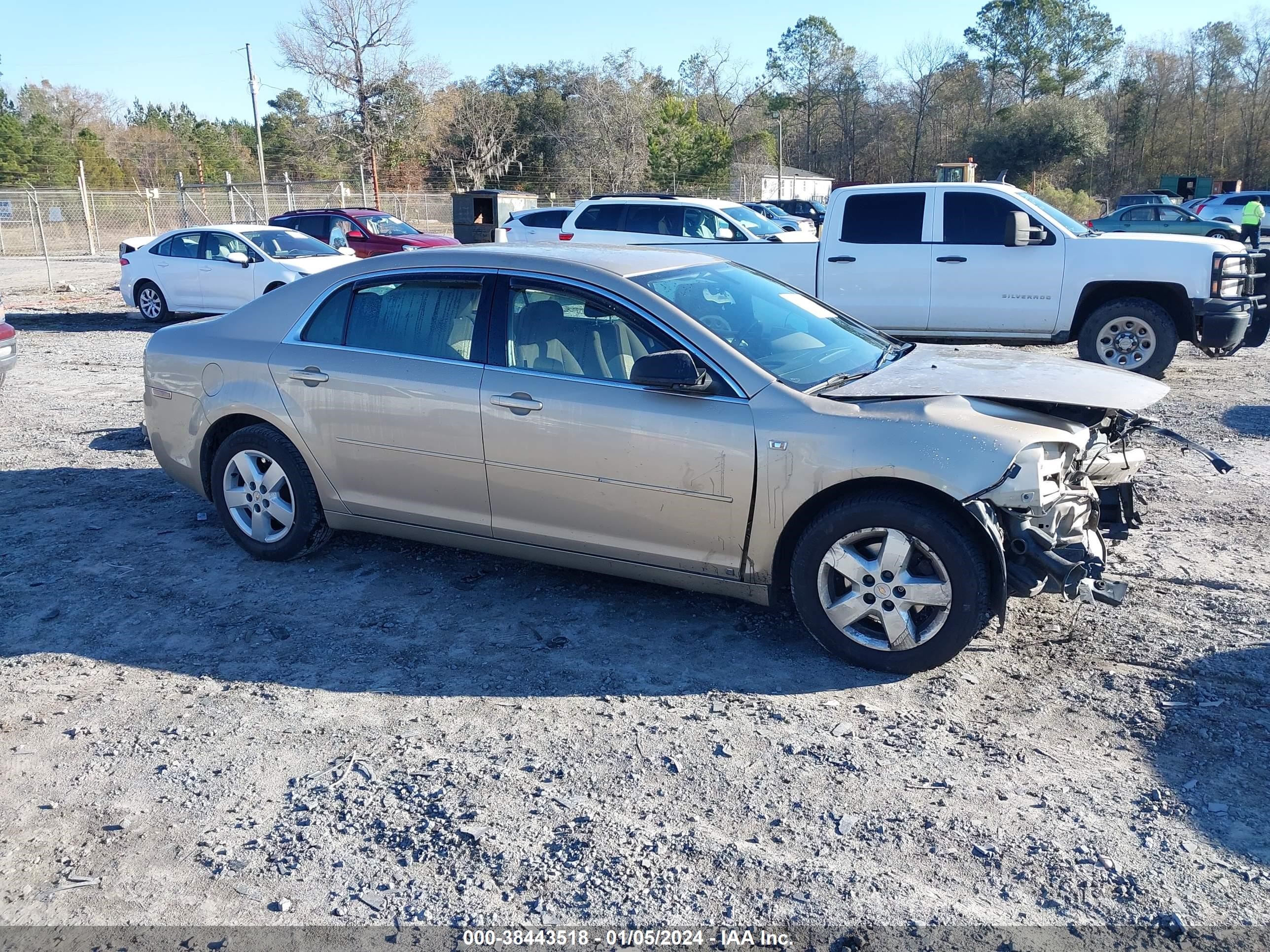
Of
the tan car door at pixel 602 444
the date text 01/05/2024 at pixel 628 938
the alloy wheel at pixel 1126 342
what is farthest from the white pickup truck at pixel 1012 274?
the date text 01/05/2024 at pixel 628 938

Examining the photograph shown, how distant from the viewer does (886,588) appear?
409 cm

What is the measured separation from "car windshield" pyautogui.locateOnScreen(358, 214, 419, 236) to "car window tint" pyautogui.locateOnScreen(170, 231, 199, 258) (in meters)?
5.11

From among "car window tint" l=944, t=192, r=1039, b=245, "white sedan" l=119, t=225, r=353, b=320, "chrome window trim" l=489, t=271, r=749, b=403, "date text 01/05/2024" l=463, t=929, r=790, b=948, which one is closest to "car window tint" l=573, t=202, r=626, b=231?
"white sedan" l=119, t=225, r=353, b=320

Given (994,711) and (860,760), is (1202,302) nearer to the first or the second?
(994,711)

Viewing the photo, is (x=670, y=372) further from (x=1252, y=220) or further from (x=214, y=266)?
(x=1252, y=220)

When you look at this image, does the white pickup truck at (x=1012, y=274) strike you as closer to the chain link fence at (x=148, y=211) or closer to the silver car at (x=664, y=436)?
the silver car at (x=664, y=436)

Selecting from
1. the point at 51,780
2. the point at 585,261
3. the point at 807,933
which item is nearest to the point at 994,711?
the point at 807,933

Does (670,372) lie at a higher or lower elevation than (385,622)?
higher

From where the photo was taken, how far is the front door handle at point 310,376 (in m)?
5.21

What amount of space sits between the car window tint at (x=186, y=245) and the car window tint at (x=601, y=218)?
6.18 meters

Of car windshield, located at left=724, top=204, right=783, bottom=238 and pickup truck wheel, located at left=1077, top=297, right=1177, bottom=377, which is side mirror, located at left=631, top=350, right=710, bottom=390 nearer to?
pickup truck wheel, located at left=1077, top=297, right=1177, bottom=377

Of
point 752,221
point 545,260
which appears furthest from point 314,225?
point 545,260

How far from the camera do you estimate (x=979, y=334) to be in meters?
10.9

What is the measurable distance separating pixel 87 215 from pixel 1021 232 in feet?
113
